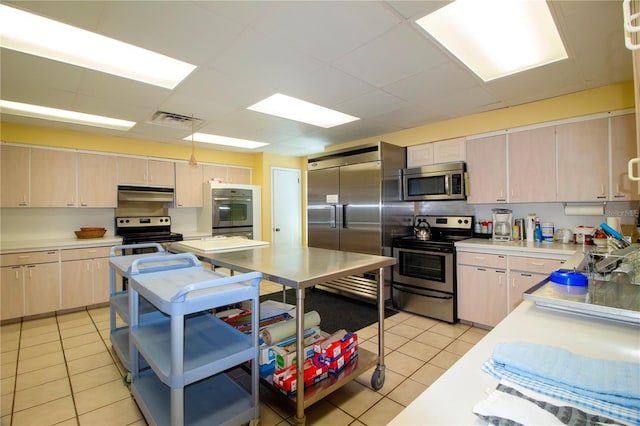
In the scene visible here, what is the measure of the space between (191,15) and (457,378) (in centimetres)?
223

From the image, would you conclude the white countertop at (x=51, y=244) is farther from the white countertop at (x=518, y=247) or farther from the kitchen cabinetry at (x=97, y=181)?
the white countertop at (x=518, y=247)

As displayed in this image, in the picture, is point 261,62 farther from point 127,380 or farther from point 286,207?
point 286,207

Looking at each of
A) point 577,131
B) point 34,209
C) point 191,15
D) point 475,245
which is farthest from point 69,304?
point 577,131

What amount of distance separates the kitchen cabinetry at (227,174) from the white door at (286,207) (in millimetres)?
559

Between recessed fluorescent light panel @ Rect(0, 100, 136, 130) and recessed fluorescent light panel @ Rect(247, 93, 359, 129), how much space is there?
190 centimetres

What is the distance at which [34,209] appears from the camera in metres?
4.07

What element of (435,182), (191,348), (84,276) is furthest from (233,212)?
(191,348)

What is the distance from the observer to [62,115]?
3672 millimetres

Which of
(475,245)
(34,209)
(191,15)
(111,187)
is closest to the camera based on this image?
(191,15)

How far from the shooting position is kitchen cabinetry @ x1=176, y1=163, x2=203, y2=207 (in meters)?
5.05

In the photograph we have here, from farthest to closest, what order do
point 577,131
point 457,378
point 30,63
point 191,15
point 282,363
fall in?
point 577,131 → point 30,63 → point 282,363 → point 191,15 → point 457,378

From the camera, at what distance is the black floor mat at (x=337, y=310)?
3404mm

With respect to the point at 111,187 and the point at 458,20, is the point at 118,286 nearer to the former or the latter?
the point at 111,187

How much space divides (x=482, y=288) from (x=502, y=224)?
2.72 feet
